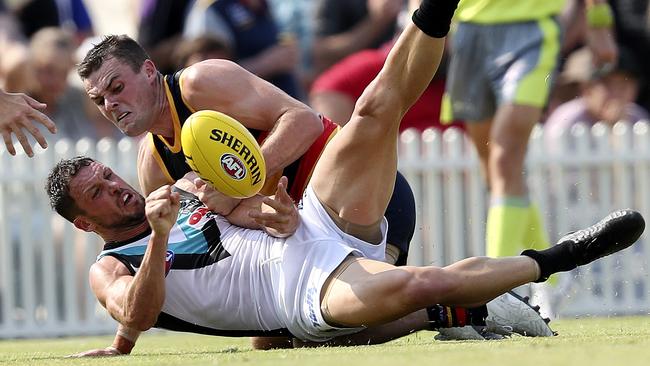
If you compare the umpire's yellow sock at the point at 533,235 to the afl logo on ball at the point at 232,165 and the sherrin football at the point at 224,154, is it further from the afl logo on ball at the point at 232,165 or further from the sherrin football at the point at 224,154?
the afl logo on ball at the point at 232,165

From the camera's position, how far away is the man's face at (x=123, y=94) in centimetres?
704

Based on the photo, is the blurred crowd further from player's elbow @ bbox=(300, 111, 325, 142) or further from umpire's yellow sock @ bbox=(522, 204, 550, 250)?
player's elbow @ bbox=(300, 111, 325, 142)

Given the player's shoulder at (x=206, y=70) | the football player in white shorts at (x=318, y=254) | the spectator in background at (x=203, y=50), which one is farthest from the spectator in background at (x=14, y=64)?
the football player in white shorts at (x=318, y=254)

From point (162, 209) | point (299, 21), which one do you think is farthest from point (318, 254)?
point (299, 21)

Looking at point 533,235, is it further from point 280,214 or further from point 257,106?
point 280,214

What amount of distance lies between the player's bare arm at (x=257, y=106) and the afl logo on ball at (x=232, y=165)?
515mm

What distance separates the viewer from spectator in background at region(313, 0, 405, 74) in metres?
12.7

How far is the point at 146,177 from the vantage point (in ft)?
24.8

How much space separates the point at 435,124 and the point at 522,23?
8.39ft

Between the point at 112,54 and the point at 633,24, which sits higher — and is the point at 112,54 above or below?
above

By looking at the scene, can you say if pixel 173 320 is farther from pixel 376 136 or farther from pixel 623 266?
pixel 623 266

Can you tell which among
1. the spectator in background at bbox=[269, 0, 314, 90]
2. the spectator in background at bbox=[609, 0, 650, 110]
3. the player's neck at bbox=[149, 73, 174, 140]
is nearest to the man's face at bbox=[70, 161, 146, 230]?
the player's neck at bbox=[149, 73, 174, 140]

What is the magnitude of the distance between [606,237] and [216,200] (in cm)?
184

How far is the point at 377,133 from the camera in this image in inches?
254
